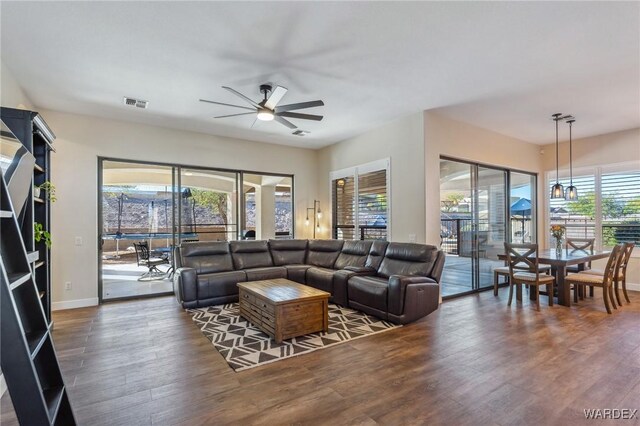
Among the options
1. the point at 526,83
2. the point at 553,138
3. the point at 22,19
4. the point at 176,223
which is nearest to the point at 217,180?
the point at 176,223

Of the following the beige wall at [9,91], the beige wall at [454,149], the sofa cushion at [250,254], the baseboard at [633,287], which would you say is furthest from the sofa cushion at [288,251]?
the baseboard at [633,287]

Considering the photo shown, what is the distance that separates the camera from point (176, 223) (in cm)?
588

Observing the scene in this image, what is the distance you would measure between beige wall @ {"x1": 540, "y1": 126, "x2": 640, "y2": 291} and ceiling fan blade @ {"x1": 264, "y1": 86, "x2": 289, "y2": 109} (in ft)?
17.6

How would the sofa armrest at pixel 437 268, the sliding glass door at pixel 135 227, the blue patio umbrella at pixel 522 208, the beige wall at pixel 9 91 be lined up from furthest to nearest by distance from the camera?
1. the blue patio umbrella at pixel 522 208
2. the sliding glass door at pixel 135 227
3. the sofa armrest at pixel 437 268
4. the beige wall at pixel 9 91

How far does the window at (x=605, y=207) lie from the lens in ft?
19.1

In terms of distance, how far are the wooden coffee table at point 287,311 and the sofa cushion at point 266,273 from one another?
113cm

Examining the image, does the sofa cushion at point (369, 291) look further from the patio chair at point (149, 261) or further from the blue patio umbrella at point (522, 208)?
the blue patio umbrella at point (522, 208)

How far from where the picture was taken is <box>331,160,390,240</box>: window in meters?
5.74

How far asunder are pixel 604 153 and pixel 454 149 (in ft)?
11.0

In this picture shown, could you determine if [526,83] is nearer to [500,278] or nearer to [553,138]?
[553,138]

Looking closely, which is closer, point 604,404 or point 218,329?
point 604,404

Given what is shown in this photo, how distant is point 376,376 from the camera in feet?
8.73

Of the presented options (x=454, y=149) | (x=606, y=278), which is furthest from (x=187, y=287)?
(x=606, y=278)

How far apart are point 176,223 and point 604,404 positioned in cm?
600
